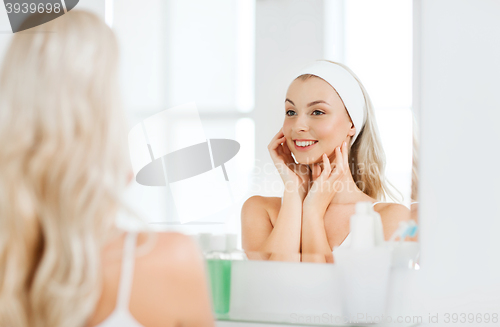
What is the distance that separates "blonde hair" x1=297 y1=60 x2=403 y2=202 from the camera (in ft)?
3.41

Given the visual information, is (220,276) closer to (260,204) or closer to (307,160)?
(260,204)

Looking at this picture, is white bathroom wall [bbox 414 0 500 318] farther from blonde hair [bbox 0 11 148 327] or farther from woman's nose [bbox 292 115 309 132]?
blonde hair [bbox 0 11 148 327]

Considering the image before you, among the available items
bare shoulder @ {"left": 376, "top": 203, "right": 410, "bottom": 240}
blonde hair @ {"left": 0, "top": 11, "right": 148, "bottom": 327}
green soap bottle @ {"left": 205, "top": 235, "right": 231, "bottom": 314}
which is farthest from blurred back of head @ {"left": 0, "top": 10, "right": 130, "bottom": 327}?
bare shoulder @ {"left": 376, "top": 203, "right": 410, "bottom": 240}

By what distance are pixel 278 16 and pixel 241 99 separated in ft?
0.69

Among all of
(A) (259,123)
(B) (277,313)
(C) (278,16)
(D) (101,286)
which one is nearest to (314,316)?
(B) (277,313)

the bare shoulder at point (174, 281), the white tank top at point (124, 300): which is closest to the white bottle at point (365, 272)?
the bare shoulder at point (174, 281)

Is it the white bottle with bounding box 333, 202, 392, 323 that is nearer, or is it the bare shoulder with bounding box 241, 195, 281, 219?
the white bottle with bounding box 333, 202, 392, 323

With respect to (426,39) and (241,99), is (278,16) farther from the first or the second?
(426,39)

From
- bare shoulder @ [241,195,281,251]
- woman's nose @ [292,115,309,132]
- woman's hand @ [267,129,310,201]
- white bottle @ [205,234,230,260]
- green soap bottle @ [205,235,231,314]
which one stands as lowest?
green soap bottle @ [205,235,231,314]

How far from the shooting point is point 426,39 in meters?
1.05

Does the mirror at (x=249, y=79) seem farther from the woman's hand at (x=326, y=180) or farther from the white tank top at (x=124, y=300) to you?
the white tank top at (x=124, y=300)

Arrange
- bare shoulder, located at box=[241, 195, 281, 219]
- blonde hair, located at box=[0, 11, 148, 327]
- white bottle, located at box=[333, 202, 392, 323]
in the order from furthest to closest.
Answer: bare shoulder, located at box=[241, 195, 281, 219] → white bottle, located at box=[333, 202, 392, 323] → blonde hair, located at box=[0, 11, 148, 327]

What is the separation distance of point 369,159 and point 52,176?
2.19 ft

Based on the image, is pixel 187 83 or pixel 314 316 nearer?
pixel 314 316
